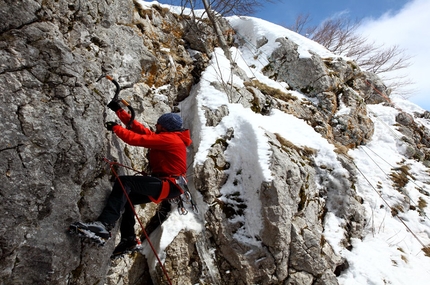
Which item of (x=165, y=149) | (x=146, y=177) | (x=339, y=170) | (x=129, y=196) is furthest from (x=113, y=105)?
(x=339, y=170)

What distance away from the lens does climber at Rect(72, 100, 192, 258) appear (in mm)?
4156

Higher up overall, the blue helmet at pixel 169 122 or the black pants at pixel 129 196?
the blue helmet at pixel 169 122

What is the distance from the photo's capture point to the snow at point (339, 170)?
554cm

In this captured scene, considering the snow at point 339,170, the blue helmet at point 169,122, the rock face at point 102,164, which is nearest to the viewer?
the rock face at point 102,164

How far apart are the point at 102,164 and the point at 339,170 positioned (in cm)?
580

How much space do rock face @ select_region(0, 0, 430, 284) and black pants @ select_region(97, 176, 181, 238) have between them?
246mm

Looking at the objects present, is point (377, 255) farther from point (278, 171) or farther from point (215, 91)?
point (215, 91)

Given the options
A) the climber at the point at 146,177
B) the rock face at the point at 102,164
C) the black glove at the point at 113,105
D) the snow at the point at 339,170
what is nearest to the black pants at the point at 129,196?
the climber at the point at 146,177

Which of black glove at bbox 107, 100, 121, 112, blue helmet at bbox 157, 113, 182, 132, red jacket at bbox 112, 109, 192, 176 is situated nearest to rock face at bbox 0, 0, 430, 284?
black glove at bbox 107, 100, 121, 112

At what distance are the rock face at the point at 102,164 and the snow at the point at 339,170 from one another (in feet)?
0.79

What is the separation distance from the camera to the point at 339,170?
22.8 ft

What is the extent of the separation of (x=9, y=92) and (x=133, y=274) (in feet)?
12.3

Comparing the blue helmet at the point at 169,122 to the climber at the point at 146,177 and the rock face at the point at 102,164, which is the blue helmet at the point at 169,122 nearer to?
the climber at the point at 146,177

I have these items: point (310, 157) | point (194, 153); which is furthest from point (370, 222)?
point (194, 153)
